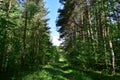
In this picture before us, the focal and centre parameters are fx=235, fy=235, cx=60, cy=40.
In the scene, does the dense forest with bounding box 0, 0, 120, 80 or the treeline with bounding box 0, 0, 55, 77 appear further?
the treeline with bounding box 0, 0, 55, 77

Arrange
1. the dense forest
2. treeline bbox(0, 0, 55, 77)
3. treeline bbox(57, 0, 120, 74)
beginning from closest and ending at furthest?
1. treeline bbox(57, 0, 120, 74)
2. the dense forest
3. treeline bbox(0, 0, 55, 77)

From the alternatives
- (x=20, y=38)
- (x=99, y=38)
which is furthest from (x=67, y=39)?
(x=99, y=38)

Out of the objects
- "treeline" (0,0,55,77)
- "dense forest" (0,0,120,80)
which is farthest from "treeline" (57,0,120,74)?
"treeline" (0,0,55,77)

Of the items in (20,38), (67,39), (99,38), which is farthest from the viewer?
(67,39)

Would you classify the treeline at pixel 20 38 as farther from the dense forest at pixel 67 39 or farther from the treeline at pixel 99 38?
the treeline at pixel 99 38

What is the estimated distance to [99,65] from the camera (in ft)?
90.8

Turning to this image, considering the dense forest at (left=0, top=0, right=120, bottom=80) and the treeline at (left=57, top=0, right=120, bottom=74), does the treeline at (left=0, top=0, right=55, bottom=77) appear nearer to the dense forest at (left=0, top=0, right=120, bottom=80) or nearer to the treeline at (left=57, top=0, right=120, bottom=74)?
the dense forest at (left=0, top=0, right=120, bottom=80)

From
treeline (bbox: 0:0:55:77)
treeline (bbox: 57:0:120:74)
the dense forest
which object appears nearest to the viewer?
treeline (bbox: 57:0:120:74)

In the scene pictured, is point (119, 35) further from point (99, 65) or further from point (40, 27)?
point (40, 27)

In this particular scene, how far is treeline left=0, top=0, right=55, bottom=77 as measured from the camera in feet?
86.6

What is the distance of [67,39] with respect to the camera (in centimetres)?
5675

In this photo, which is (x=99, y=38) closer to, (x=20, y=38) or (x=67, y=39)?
(x=20, y=38)

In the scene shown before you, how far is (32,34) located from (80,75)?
24.5 meters

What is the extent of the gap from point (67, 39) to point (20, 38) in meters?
22.7
